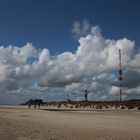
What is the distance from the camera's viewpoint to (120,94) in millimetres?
120750

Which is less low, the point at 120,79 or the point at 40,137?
the point at 120,79

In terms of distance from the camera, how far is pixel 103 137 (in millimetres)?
25031

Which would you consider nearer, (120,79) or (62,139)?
(62,139)

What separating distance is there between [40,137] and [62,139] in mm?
1558

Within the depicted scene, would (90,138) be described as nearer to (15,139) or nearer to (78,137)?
(78,137)

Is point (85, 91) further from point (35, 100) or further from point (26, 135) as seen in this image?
point (26, 135)

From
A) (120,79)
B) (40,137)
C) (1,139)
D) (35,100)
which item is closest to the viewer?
(1,139)

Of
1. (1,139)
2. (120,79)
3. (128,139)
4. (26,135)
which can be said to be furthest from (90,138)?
(120,79)

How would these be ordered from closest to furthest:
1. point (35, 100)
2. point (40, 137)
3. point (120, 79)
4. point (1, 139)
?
point (1, 139), point (40, 137), point (120, 79), point (35, 100)

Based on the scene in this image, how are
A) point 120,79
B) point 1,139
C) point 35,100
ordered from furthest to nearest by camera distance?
point 35,100, point 120,79, point 1,139

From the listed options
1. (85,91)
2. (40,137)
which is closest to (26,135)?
(40,137)

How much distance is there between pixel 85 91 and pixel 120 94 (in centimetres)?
7965

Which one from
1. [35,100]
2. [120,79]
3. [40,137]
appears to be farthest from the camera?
[35,100]

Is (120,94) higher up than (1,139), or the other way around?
(120,94)
